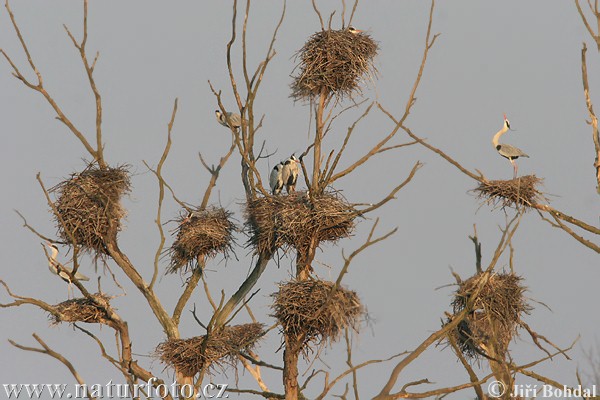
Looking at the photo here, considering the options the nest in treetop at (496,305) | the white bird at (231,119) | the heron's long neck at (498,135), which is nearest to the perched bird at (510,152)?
the heron's long neck at (498,135)

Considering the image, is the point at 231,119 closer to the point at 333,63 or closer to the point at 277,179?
the point at 277,179

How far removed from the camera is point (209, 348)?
10.2 meters

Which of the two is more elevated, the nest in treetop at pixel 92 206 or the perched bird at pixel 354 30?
the perched bird at pixel 354 30

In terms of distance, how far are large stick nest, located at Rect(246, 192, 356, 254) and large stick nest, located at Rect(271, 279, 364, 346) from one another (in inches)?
25.2

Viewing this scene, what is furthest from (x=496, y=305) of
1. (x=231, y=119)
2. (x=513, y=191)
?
(x=231, y=119)

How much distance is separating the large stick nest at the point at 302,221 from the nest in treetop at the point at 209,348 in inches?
31.7

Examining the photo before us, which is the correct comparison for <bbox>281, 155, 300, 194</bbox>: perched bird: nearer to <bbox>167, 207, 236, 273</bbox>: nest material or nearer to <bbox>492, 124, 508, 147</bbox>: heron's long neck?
<bbox>167, 207, 236, 273</bbox>: nest material

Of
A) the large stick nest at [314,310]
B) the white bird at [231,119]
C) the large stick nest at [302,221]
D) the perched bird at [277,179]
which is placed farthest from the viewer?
the white bird at [231,119]

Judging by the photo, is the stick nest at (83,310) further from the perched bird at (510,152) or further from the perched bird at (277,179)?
the perched bird at (510,152)

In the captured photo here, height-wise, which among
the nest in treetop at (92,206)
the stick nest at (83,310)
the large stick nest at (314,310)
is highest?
the nest in treetop at (92,206)

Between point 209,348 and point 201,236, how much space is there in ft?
3.99

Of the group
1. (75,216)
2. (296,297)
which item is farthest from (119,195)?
(296,297)

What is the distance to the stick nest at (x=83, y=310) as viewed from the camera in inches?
398

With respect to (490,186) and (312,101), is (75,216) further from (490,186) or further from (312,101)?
(490,186)
